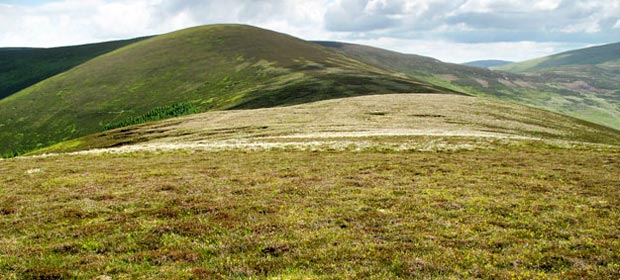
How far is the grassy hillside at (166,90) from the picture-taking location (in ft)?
429

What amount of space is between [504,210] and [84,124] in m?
148

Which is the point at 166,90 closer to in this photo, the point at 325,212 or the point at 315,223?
the point at 325,212

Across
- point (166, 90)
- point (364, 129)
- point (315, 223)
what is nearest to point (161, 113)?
point (166, 90)

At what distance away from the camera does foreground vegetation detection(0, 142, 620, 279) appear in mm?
13070

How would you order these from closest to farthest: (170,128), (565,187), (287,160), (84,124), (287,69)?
(565,187) → (287,160) → (170,128) → (84,124) → (287,69)

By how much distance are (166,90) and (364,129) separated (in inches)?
4811

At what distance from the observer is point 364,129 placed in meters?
68.0

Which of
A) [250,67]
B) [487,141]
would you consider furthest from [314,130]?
[250,67]

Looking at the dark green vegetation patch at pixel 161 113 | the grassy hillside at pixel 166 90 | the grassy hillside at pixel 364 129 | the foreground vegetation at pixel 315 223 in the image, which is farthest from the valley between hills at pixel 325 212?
the dark green vegetation patch at pixel 161 113

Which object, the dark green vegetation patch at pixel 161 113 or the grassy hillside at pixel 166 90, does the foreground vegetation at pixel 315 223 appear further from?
the dark green vegetation patch at pixel 161 113

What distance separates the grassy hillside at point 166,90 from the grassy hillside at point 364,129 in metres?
28.5

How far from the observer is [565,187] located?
25.4 meters

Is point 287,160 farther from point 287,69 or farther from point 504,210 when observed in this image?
point 287,69

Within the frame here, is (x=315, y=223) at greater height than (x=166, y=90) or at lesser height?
lesser
